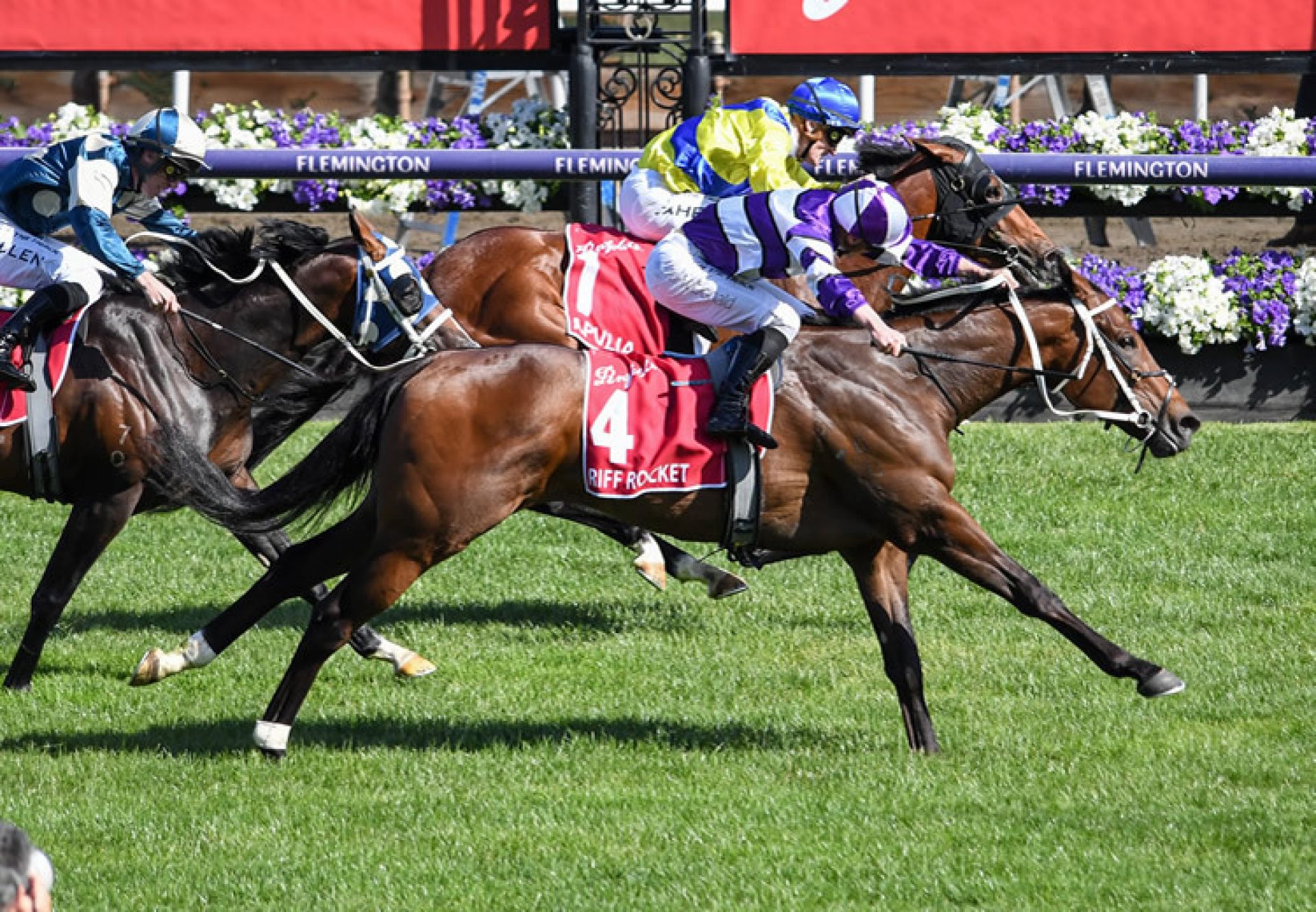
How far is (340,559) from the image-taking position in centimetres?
643

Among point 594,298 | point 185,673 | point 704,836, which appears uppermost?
point 594,298

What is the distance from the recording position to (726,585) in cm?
834

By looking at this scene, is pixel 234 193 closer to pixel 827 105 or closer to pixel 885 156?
pixel 885 156

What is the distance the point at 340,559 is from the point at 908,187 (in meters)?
3.12

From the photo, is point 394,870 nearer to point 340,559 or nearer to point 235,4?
point 340,559

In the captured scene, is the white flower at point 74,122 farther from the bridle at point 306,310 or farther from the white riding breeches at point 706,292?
the white riding breeches at point 706,292

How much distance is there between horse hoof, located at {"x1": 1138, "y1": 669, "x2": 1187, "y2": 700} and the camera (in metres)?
6.13

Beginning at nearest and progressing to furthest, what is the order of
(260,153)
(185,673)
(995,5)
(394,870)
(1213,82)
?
(394,870) < (185,673) < (260,153) < (995,5) < (1213,82)

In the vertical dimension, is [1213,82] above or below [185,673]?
above

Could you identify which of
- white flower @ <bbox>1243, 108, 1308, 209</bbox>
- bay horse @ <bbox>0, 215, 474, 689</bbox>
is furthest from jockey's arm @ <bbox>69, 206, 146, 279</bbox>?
white flower @ <bbox>1243, 108, 1308, 209</bbox>

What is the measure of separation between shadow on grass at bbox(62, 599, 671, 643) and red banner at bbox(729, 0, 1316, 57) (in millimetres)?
5053

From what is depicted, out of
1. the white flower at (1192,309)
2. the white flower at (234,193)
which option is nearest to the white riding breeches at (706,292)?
the white flower at (1192,309)

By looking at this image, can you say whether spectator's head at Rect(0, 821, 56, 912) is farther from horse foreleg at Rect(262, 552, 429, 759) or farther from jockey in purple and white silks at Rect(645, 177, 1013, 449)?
jockey in purple and white silks at Rect(645, 177, 1013, 449)

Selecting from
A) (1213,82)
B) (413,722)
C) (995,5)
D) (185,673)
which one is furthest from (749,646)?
(1213,82)
